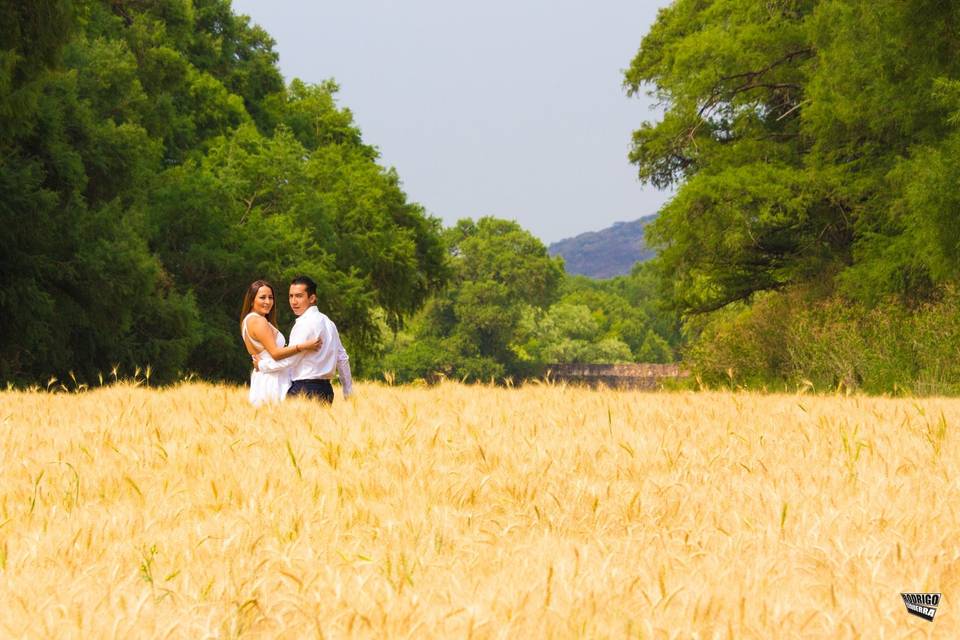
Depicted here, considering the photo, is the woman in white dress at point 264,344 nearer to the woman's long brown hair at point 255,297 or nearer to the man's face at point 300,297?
the woman's long brown hair at point 255,297

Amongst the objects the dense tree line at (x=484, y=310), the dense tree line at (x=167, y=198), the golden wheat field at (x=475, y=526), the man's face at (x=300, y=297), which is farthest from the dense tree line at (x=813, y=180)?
the dense tree line at (x=484, y=310)

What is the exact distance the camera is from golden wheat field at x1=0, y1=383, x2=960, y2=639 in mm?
3348

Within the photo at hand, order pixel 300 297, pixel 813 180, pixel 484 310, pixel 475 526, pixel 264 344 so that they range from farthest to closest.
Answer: pixel 484 310
pixel 813 180
pixel 300 297
pixel 264 344
pixel 475 526

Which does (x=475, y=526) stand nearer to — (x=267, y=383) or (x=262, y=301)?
(x=267, y=383)

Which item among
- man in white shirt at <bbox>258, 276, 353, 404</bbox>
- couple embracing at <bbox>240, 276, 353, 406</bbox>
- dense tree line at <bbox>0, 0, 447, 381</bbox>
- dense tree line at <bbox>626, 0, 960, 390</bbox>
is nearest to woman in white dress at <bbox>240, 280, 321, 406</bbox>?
couple embracing at <bbox>240, 276, 353, 406</bbox>

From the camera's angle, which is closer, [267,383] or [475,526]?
[475,526]

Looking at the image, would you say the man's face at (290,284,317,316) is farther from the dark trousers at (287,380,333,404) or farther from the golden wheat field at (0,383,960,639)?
the golden wheat field at (0,383,960,639)

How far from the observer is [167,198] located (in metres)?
35.1

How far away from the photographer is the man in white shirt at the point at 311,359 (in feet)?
33.9

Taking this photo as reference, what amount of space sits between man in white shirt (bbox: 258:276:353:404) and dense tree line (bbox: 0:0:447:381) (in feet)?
32.3

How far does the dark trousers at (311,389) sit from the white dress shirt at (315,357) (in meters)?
0.04

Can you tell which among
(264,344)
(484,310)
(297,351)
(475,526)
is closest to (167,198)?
(264,344)

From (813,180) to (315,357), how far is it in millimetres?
21714

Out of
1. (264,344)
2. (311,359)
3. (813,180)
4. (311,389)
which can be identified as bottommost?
(311,389)
